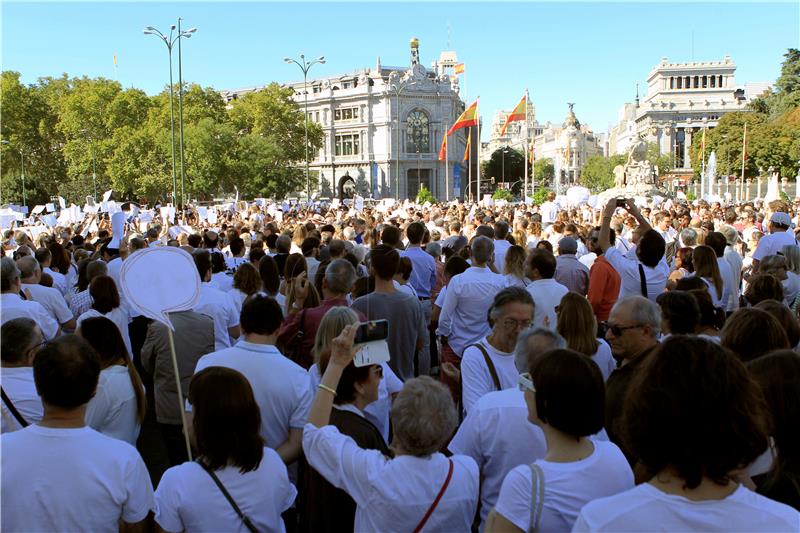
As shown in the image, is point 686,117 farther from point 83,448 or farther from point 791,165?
point 83,448

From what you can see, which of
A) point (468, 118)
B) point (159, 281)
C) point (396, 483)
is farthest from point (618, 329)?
point (468, 118)

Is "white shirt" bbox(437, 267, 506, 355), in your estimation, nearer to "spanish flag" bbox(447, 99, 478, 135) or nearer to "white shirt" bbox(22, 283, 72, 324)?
"white shirt" bbox(22, 283, 72, 324)

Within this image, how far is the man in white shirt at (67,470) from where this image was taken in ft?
9.14

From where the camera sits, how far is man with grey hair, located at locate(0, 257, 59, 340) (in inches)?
215

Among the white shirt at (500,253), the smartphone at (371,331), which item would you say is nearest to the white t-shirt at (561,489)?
the smartphone at (371,331)

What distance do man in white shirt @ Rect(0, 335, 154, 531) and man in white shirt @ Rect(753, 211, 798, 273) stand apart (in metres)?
8.19

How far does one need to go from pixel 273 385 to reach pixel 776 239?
7564 mm

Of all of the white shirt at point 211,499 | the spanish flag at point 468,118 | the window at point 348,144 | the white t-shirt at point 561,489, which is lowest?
the white shirt at point 211,499

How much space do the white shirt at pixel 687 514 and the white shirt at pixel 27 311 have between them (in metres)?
4.77

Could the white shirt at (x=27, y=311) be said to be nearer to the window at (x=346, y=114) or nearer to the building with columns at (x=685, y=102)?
the window at (x=346, y=114)

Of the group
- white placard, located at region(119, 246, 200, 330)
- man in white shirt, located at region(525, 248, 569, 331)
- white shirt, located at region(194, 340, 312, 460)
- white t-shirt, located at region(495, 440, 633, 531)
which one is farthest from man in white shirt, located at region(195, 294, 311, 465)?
man in white shirt, located at region(525, 248, 569, 331)

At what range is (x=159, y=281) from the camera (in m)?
4.00

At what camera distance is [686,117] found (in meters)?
109

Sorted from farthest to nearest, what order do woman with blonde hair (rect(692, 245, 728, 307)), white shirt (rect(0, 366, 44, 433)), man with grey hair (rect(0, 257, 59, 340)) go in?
woman with blonde hair (rect(692, 245, 728, 307)) < man with grey hair (rect(0, 257, 59, 340)) < white shirt (rect(0, 366, 44, 433))
